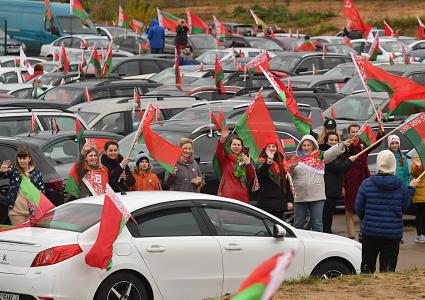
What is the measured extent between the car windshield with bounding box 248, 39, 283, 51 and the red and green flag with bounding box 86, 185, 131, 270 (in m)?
32.1

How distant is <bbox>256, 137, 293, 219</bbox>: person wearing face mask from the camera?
48.9ft

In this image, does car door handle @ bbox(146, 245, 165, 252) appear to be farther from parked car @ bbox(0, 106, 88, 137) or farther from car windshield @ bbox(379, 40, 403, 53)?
car windshield @ bbox(379, 40, 403, 53)

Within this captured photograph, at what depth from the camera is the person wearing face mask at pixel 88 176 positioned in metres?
14.4

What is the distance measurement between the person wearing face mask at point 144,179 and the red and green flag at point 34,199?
1.37m

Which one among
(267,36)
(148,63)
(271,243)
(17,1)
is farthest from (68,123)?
(17,1)

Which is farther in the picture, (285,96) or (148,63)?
(148,63)

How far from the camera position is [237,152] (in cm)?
1527

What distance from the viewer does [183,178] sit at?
1543cm

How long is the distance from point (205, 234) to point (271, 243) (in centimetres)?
66

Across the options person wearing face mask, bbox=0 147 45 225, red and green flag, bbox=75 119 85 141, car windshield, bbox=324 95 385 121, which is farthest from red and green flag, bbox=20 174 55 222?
car windshield, bbox=324 95 385 121

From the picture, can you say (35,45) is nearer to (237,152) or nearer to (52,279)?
(237,152)

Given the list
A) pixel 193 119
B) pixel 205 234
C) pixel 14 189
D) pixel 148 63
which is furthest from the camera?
pixel 148 63

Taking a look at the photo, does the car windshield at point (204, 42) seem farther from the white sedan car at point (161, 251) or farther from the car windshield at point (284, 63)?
the white sedan car at point (161, 251)

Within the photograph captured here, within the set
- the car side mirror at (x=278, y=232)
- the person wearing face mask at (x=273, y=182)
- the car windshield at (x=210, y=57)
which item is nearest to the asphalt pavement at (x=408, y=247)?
the person wearing face mask at (x=273, y=182)
